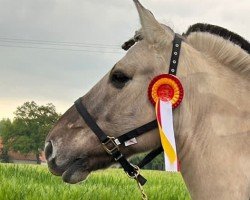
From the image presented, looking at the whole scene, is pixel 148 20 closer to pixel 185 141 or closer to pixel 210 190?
pixel 185 141

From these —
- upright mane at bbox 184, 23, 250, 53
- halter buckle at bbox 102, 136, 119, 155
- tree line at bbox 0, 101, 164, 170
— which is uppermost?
tree line at bbox 0, 101, 164, 170

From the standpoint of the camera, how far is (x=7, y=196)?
7.59m

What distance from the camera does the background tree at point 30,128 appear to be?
115625mm

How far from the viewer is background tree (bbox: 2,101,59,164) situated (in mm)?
115625

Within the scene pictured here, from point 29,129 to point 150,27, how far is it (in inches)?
4555

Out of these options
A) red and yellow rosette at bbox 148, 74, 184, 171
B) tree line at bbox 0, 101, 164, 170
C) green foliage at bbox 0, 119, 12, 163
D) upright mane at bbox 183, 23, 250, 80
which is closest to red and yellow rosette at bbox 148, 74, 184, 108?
red and yellow rosette at bbox 148, 74, 184, 171

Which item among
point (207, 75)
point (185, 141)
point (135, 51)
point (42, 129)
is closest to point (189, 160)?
point (185, 141)

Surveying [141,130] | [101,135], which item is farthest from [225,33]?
[101,135]

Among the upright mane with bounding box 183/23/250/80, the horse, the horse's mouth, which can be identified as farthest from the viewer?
the horse's mouth

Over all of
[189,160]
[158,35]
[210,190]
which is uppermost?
[158,35]

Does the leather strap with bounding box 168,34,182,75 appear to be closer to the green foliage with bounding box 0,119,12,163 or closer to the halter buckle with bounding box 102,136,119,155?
the halter buckle with bounding box 102,136,119,155

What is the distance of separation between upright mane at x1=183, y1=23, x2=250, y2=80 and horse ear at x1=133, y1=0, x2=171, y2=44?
331 millimetres

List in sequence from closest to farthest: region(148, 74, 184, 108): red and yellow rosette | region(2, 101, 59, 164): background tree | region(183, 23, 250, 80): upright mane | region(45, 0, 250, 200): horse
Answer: region(45, 0, 250, 200): horse, region(148, 74, 184, 108): red and yellow rosette, region(183, 23, 250, 80): upright mane, region(2, 101, 59, 164): background tree

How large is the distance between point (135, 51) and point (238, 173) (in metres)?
1.33
